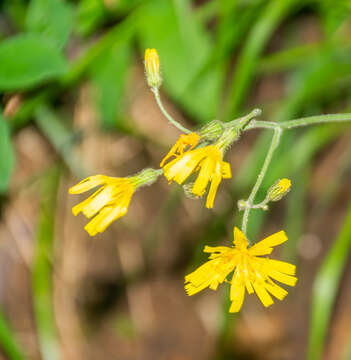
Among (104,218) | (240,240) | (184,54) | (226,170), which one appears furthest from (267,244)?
(184,54)

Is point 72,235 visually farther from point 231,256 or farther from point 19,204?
point 231,256

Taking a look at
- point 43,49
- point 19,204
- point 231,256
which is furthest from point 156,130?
point 231,256

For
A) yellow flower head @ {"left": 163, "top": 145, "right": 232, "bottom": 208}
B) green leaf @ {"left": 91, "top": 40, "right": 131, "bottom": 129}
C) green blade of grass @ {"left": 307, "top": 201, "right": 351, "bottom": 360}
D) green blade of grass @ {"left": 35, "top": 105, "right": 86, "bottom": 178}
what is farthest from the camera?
green blade of grass @ {"left": 35, "top": 105, "right": 86, "bottom": 178}

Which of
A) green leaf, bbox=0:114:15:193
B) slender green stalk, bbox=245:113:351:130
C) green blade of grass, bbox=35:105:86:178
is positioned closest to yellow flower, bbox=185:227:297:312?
slender green stalk, bbox=245:113:351:130

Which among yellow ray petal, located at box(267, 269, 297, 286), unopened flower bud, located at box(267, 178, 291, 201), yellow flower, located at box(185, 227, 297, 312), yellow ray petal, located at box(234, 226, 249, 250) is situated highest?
unopened flower bud, located at box(267, 178, 291, 201)

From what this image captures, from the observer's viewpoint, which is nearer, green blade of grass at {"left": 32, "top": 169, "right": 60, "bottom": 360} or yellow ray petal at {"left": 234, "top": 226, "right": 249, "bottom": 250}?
yellow ray petal at {"left": 234, "top": 226, "right": 249, "bottom": 250}

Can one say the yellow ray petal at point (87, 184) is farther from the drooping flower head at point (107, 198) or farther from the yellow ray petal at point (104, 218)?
the yellow ray petal at point (104, 218)

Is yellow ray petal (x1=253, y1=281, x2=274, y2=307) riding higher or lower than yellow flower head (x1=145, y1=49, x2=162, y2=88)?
lower

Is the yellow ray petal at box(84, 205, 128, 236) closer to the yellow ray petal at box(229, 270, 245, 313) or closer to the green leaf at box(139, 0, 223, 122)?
the yellow ray petal at box(229, 270, 245, 313)

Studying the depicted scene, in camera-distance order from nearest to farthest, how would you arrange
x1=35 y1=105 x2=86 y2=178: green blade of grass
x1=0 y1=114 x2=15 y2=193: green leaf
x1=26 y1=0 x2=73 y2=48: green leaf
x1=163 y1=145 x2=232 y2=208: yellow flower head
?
x1=163 y1=145 x2=232 y2=208: yellow flower head
x1=0 y1=114 x2=15 y2=193: green leaf
x1=26 y1=0 x2=73 y2=48: green leaf
x1=35 y1=105 x2=86 y2=178: green blade of grass
